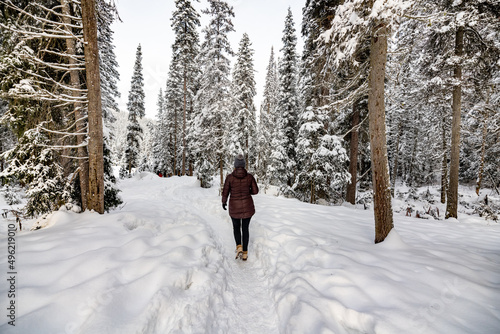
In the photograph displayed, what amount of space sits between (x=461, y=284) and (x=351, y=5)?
18.1ft

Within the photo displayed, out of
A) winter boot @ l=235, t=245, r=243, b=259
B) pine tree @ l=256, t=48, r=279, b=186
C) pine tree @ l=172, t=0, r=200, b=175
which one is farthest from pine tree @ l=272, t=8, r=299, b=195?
winter boot @ l=235, t=245, r=243, b=259

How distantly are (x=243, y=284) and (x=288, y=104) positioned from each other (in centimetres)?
1747

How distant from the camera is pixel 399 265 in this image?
139 inches

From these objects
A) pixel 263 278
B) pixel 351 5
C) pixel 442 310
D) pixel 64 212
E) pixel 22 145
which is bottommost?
A: pixel 263 278

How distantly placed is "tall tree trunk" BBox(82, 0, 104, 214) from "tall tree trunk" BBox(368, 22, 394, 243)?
6.72 metres

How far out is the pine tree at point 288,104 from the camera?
18.3 metres

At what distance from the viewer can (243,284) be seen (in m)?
4.21

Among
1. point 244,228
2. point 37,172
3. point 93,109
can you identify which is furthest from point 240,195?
point 37,172

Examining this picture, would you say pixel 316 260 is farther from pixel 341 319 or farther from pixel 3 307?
pixel 3 307

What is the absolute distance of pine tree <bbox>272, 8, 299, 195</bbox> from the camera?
18.3 m

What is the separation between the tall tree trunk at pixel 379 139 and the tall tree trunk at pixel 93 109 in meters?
6.72

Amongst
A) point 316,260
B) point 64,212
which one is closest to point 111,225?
point 64,212

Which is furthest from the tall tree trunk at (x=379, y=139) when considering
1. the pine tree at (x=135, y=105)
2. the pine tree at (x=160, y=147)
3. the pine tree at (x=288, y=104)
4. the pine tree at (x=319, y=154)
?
the pine tree at (x=160, y=147)

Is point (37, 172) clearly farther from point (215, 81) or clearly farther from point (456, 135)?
point (456, 135)
